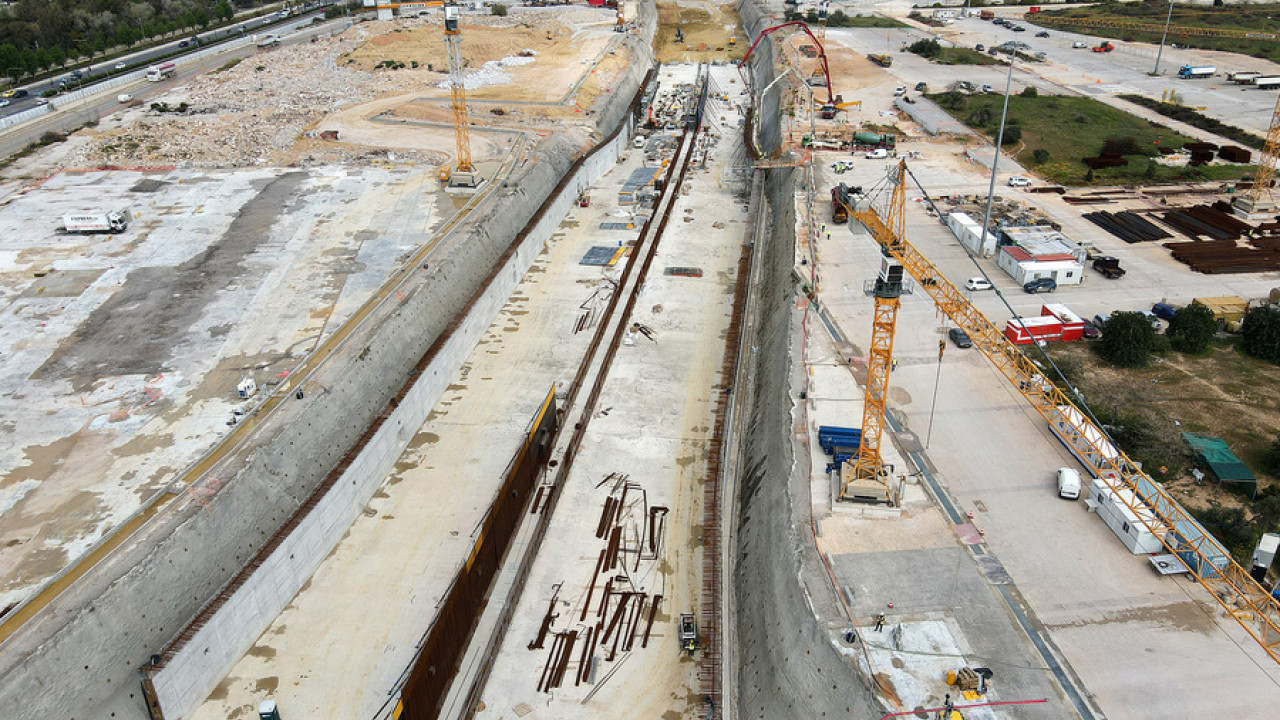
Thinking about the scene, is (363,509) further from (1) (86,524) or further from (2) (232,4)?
(2) (232,4)

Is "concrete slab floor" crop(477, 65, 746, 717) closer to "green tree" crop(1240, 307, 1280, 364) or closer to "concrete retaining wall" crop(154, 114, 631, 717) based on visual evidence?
"concrete retaining wall" crop(154, 114, 631, 717)

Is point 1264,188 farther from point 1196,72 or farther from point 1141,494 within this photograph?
point 1141,494

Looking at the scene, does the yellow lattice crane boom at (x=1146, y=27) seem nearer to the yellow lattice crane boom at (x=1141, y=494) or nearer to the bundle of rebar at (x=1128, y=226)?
the bundle of rebar at (x=1128, y=226)

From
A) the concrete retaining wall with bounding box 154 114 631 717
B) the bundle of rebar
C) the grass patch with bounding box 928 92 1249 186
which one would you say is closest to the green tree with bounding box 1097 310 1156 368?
the bundle of rebar

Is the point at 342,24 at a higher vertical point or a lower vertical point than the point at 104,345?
higher

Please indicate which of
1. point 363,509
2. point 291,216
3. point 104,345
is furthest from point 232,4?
point 363,509

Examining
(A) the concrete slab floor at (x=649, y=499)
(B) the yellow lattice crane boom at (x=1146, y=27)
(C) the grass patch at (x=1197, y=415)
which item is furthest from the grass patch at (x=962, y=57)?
(C) the grass patch at (x=1197, y=415)
